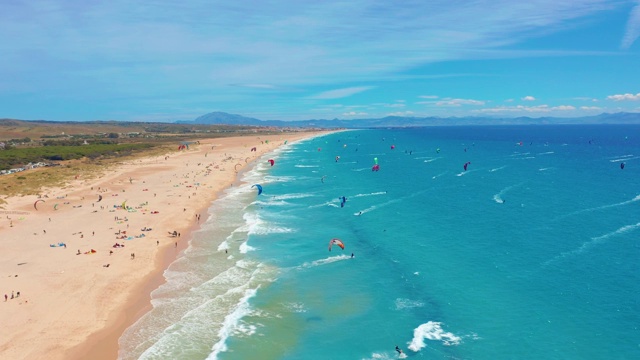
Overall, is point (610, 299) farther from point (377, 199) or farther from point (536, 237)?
point (377, 199)

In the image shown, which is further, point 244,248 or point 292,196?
point 292,196

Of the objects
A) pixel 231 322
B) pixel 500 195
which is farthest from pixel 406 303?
pixel 500 195

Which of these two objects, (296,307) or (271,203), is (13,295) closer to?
(296,307)

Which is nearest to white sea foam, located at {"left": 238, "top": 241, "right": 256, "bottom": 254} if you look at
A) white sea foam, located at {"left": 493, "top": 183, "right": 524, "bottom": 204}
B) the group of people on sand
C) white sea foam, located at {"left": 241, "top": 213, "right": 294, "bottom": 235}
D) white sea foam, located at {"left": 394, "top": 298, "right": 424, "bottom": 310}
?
white sea foam, located at {"left": 241, "top": 213, "right": 294, "bottom": 235}

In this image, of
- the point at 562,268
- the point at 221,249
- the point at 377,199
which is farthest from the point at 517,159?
the point at 221,249

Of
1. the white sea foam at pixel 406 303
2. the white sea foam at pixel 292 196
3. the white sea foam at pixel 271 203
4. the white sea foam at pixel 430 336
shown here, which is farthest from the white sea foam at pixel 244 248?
the white sea foam at pixel 292 196

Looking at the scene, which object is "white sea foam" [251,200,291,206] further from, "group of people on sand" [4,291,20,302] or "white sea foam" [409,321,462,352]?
"white sea foam" [409,321,462,352]
